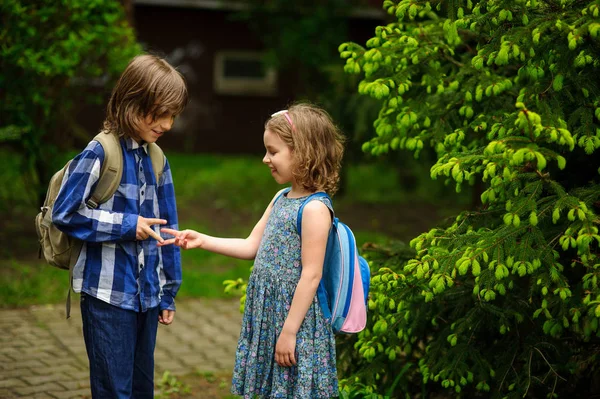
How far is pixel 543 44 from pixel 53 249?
2.24m

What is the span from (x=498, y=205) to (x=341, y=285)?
99cm

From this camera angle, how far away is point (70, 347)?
5547 millimetres

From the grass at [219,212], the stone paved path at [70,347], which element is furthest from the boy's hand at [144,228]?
the grass at [219,212]

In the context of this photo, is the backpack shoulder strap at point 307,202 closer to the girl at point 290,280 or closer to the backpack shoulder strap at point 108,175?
the girl at point 290,280

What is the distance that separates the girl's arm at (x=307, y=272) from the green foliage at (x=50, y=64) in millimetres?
3655

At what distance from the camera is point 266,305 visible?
3184mm

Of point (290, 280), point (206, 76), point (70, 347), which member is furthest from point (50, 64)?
point (206, 76)

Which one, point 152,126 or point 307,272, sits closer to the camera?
point 307,272

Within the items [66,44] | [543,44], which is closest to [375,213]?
[66,44]

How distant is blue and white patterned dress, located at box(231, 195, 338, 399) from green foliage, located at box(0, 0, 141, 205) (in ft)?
11.4

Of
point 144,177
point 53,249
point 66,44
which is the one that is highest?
point 66,44

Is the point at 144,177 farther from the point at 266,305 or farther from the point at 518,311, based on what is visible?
the point at 518,311

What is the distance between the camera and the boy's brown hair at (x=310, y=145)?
3.15 metres

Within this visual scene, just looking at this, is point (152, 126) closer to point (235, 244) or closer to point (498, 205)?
point (235, 244)
